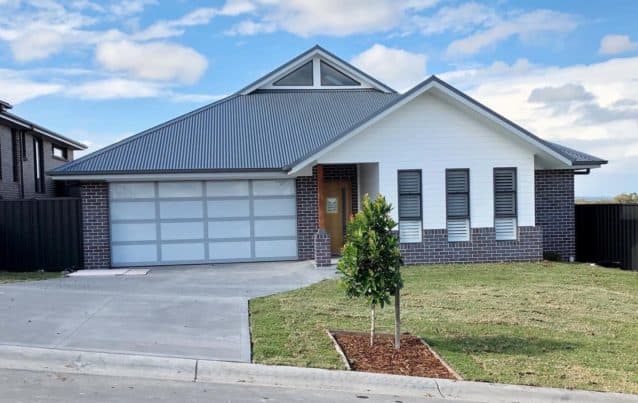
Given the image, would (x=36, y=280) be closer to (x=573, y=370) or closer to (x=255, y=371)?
(x=255, y=371)

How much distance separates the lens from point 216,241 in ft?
57.8

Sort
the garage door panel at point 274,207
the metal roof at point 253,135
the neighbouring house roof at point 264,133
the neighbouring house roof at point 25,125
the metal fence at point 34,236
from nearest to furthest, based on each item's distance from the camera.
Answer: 1. the metal fence at point 34,236
2. the neighbouring house roof at point 264,133
3. the metal roof at point 253,135
4. the garage door panel at point 274,207
5. the neighbouring house roof at point 25,125

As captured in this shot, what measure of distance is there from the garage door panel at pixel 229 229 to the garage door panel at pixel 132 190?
192 cm

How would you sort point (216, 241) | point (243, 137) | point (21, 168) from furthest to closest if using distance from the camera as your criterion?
point (21, 168) → point (243, 137) → point (216, 241)

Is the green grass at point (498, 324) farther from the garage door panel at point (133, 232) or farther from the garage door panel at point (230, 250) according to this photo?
the garage door panel at point (133, 232)

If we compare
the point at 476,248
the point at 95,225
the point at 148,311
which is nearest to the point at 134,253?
the point at 95,225

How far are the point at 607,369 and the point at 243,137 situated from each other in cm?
1366

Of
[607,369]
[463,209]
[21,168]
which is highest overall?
[21,168]

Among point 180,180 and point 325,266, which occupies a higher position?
point 180,180

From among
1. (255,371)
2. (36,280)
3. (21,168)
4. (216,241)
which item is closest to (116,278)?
(36,280)

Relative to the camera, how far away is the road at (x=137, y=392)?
6121 millimetres

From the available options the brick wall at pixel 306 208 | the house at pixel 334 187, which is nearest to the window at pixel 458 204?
the house at pixel 334 187

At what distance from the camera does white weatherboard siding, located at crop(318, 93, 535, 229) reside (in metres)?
16.6

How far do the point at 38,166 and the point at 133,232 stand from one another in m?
11.3
